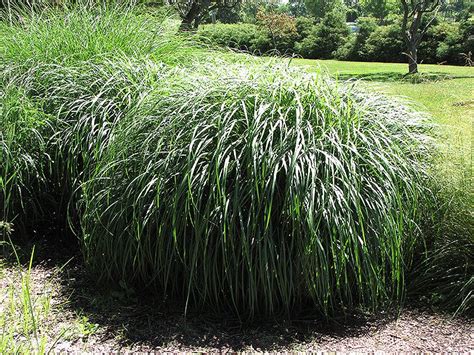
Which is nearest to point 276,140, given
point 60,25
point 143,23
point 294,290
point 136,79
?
point 294,290

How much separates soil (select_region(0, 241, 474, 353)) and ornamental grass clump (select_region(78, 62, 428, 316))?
4.0 inches

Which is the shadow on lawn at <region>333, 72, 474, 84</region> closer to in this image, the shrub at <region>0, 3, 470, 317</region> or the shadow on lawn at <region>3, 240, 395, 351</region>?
the shrub at <region>0, 3, 470, 317</region>

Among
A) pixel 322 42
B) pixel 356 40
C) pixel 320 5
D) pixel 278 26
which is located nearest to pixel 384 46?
pixel 356 40

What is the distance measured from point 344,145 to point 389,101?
42.0 inches

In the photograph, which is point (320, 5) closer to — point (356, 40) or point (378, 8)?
point (378, 8)

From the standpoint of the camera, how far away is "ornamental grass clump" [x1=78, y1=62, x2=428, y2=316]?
292cm

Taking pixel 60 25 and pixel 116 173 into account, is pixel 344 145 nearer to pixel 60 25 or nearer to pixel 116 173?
pixel 116 173

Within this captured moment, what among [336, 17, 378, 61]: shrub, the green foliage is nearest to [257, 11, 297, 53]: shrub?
the green foliage

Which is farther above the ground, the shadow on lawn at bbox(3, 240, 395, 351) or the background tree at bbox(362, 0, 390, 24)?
the background tree at bbox(362, 0, 390, 24)

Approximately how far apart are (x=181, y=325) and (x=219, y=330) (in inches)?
8.0

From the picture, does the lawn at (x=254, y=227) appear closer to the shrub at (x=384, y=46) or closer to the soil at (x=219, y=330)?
the soil at (x=219, y=330)

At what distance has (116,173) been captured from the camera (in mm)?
3420

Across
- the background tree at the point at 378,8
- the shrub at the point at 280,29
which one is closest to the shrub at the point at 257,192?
the shrub at the point at 280,29

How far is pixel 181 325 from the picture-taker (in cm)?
302
